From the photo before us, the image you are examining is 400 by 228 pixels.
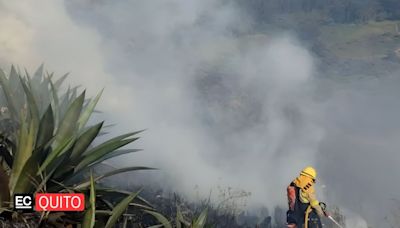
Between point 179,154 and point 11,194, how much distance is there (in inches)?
830

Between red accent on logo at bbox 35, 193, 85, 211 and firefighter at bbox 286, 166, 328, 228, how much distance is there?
3999 mm

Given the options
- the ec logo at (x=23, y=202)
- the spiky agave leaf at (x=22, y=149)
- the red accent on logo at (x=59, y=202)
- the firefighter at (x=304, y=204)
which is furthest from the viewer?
the firefighter at (x=304, y=204)

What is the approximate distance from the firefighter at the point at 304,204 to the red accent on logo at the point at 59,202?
400 cm

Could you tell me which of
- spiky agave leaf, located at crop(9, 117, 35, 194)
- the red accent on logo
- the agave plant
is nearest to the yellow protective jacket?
the agave plant

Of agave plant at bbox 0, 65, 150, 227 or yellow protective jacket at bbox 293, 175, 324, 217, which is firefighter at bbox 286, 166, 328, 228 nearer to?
yellow protective jacket at bbox 293, 175, 324, 217

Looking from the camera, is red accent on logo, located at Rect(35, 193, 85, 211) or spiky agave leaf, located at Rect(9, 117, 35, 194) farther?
spiky agave leaf, located at Rect(9, 117, 35, 194)

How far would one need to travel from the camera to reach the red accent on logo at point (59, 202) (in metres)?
4.04

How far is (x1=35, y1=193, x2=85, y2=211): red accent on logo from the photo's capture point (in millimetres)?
4035

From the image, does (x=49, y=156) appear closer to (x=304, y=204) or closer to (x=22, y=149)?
(x=22, y=149)

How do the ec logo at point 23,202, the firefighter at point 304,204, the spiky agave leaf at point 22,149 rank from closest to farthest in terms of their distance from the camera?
the ec logo at point 23,202 < the spiky agave leaf at point 22,149 < the firefighter at point 304,204

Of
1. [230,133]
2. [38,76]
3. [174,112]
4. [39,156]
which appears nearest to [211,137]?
[174,112]

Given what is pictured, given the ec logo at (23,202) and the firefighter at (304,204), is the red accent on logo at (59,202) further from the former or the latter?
the firefighter at (304,204)

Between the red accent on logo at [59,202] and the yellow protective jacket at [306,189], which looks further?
the yellow protective jacket at [306,189]

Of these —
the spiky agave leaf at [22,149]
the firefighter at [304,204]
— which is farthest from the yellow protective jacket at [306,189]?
the spiky agave leaf at [22,149]
